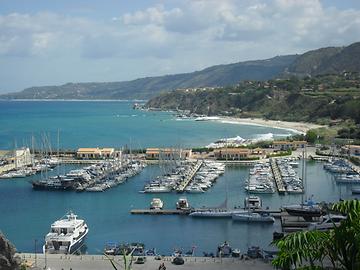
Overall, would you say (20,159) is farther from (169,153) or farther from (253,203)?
(253,203)

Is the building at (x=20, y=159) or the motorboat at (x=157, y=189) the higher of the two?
the building at (x=20, y=159)

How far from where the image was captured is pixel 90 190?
114 feet

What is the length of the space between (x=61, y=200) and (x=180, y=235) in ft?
36.1

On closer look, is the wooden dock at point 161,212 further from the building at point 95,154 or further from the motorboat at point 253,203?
the building at point 95,154

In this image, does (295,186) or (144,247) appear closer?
(144,247)

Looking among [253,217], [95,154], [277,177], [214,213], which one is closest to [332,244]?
[253,217]

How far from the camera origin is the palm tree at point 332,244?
3.77m

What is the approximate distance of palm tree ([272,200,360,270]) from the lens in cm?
377

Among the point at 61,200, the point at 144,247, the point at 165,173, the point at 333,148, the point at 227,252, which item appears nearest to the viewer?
the point at 227,252

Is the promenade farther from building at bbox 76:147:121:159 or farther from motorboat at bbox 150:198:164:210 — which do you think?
building at bbox 76:147:121:159

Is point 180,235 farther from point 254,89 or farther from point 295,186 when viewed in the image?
point 254,89

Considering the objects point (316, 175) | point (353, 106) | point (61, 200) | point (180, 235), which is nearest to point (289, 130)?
point (353, 106)

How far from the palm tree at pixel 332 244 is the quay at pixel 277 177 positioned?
29.1 metres

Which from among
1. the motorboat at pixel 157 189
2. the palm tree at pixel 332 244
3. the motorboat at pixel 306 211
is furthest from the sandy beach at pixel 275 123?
the palm tree at pixel 332 244
